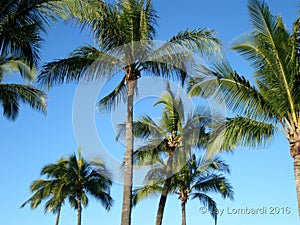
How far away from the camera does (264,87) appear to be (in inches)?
523

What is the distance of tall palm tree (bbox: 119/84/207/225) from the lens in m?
20.0

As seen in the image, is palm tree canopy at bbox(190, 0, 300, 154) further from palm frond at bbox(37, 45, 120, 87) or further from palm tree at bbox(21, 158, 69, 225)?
palm tree at bbox(21, 158, 69, 225)

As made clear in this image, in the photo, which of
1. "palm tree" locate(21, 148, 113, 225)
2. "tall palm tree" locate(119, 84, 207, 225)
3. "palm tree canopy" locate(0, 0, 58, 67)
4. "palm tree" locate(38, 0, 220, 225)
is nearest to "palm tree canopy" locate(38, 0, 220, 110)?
"palm tree" locate(38, 0, 220, 225)

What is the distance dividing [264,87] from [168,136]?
8.30 meters

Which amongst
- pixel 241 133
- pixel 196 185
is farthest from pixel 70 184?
pixel 241 133

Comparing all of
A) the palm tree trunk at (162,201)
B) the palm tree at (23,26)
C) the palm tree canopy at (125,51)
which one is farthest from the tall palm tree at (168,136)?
the palm tree at (23,26)

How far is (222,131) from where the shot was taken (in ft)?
44.3

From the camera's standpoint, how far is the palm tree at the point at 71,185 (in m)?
31.7

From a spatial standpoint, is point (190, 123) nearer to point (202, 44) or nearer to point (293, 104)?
point (202, 44)

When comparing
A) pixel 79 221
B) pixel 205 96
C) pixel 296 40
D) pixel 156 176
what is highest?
pixel 296 40

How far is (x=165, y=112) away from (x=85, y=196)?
13.4m

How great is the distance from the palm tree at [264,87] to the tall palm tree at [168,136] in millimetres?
6114

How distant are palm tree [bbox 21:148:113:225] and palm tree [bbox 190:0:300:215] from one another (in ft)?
61.3

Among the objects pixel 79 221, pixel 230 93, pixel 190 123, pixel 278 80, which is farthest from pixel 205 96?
pixel 79 221
